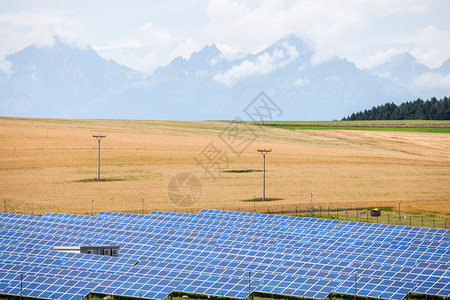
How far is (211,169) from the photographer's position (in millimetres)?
141125

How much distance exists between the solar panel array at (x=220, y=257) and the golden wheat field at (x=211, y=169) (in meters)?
21.5

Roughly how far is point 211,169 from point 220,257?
74.3 metres

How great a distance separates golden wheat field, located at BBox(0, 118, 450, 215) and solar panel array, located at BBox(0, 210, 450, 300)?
845 inches

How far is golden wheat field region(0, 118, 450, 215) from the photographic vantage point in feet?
355

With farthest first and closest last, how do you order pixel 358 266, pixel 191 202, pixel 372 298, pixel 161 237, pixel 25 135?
pixel 25 135 < pixel 191 202 < pixel 161 237 < pixel 358 266 < pixel 372 298

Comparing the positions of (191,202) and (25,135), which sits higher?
(25,135)

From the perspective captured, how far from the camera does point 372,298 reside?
5762cm

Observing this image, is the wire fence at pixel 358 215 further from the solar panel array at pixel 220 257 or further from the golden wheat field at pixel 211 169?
the solar panel array at pixel 220 257

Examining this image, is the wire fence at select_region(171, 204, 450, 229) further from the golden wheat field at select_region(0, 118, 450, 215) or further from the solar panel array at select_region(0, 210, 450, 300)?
the solar panel array at select_region(0, 210, 450, 300)

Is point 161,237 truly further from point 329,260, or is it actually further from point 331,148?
point 331,148

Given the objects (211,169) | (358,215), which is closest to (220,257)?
(358,215)

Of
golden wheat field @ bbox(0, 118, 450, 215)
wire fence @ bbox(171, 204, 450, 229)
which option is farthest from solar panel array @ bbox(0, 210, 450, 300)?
golden wheat field @ bbox(0, 118, 450, 215)

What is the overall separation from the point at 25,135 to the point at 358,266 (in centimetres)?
12512

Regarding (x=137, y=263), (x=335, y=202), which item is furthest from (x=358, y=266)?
(x=335, y=202)
